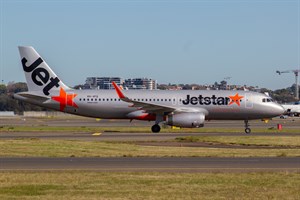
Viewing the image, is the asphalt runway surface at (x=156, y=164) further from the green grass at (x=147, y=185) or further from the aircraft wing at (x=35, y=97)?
the aircraft wing at (x=35, y=97)

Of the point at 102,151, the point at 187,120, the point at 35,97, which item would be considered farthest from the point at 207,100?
the point at 102,151

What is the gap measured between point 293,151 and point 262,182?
40.3 feet

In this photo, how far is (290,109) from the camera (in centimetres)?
13000

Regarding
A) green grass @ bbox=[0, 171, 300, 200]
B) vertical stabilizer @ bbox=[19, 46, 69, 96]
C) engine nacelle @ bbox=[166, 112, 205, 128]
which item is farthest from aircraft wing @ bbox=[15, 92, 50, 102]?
green grass @ bbox=[0, 171, 300, 200]

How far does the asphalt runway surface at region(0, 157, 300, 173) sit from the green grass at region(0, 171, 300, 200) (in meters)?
1.59

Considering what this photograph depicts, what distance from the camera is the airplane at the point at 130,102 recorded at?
51.8m

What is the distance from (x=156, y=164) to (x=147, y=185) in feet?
19.1

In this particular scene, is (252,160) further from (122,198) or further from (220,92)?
(220,92)

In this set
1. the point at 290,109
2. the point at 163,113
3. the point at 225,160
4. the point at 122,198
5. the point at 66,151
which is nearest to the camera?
the point at 122,198

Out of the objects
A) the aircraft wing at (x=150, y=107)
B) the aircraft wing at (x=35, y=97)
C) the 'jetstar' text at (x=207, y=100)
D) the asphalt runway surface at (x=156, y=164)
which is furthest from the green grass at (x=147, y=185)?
the 'jetstar' text at (x=207, y=100)

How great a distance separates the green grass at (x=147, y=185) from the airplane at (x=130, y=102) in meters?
31.6

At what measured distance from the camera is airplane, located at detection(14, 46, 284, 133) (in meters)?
51.8

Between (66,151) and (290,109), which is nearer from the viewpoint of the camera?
(66,151)

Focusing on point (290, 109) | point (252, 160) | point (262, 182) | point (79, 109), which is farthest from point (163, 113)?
point (290, 109)
